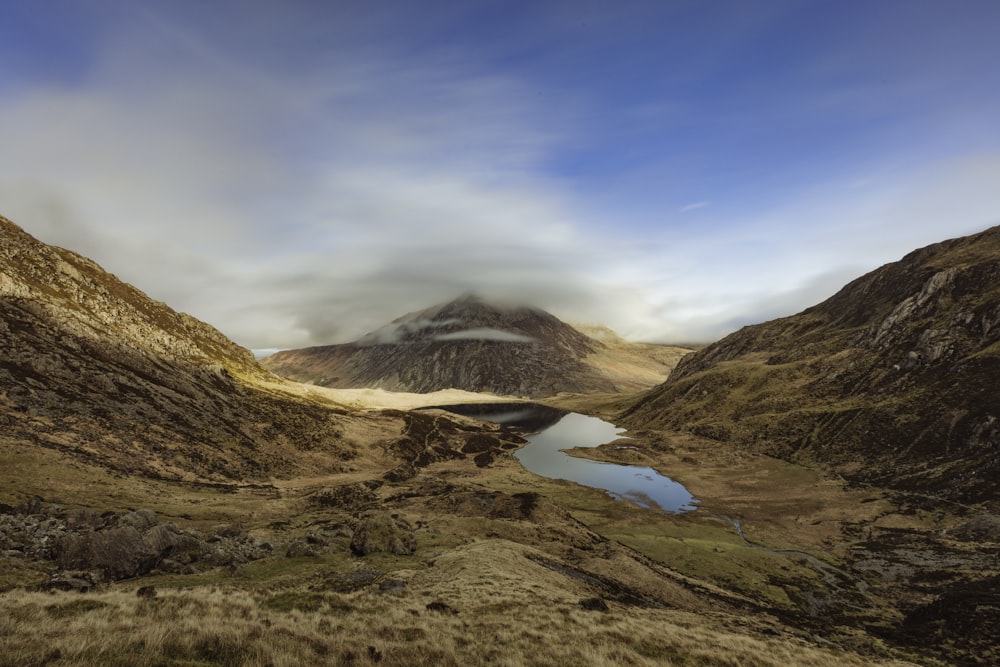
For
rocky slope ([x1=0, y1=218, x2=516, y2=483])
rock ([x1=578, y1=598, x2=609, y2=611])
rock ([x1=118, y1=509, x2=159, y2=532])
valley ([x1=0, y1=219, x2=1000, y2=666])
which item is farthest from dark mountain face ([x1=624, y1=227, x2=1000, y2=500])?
rock ([x1=118, y1=509, x2=159, y2=532])

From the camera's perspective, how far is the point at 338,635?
656 inches

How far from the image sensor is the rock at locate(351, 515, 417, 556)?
1713 inches

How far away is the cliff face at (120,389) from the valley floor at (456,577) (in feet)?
29.9

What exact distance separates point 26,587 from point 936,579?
94843 mm

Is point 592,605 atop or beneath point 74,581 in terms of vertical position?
beneath

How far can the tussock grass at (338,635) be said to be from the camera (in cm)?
1236

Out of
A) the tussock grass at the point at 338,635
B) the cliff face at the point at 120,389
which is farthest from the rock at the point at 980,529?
the cliff face at the point at 120,389

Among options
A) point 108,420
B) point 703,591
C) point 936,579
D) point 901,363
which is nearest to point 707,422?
point 901,363

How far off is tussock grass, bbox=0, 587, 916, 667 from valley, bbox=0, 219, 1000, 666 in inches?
6.5

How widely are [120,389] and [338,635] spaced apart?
93950mm

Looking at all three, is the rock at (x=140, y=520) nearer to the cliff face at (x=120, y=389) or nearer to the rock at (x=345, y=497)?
the cliff face at (x=120, y=389)

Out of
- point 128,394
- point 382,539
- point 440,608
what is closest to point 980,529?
point 382,539

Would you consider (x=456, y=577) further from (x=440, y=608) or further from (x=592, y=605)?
(x=592, y=605)

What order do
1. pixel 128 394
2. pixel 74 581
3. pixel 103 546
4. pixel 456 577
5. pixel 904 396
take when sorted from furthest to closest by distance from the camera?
pixel 904 396, pixel 128 394, pixel 456 577, pixel 103 546, pixel 74 581
